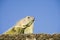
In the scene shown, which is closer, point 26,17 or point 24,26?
point 24,26

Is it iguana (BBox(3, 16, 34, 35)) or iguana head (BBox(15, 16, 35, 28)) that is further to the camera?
iguana head (BBox(15, 16, 35, 28))

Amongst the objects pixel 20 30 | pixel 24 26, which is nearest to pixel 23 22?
pixel 24 26

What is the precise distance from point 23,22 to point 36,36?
10518mm

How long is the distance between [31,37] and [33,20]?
35.6 ft

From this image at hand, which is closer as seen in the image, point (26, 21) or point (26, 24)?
point (26, 24)

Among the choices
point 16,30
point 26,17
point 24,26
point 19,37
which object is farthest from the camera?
point 26,17

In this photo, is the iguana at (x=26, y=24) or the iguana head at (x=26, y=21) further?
the iguana head at (x=26, y=21)

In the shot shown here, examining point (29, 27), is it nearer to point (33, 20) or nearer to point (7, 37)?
point (33, 20)

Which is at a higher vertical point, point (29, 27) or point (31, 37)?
point (29, 27)

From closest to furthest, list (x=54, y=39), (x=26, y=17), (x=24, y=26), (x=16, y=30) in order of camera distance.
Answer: (x=54, y=39), (x=16, y=30), (x=24, y=26), (x=26, y=17)

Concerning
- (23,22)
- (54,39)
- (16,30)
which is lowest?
(54,39)

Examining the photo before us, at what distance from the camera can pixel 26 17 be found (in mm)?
14656

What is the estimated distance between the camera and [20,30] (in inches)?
498

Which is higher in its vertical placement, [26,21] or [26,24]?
[26,21]
